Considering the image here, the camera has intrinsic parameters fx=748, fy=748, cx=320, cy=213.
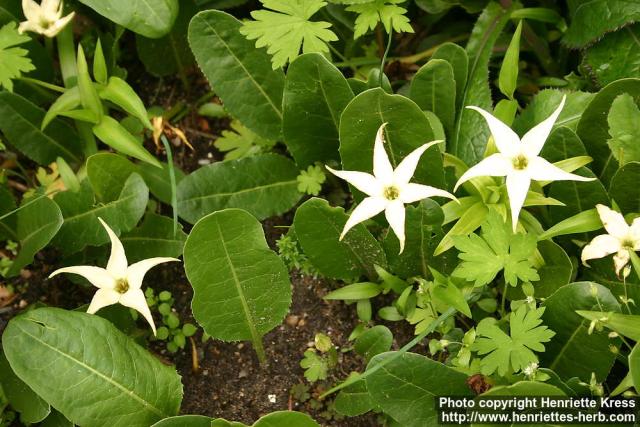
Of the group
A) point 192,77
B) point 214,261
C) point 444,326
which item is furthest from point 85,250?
point 444,326

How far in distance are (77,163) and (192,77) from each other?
0.51 m

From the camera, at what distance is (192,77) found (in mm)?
2654

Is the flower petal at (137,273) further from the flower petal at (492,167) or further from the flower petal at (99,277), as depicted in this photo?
the flower petal at (492,167)

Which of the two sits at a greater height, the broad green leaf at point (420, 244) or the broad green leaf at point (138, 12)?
the broad green leaf at point (138, 12)

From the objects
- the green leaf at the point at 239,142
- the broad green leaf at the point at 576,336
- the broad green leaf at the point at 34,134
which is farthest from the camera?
the green leaf at the point at 239,142

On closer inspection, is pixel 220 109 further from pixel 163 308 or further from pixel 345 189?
pixel 163 308

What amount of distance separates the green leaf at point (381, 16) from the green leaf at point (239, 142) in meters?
0.50

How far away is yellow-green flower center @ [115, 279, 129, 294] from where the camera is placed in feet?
6.24

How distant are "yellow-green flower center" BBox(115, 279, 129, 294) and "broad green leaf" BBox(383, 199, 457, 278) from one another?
2.24ft

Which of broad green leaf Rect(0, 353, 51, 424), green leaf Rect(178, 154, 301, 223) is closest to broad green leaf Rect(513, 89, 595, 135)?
green leaf Rect(178, 154, 301, 223)

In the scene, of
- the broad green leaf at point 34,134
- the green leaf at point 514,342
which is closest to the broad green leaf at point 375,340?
Result: the green leaf at point 514,342

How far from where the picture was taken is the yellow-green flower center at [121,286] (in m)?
1.90

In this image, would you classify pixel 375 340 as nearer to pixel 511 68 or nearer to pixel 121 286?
pixel 121 286

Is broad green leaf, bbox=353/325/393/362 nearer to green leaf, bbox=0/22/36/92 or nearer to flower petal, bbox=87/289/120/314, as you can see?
flower petal, bbox=87/289/120/314
